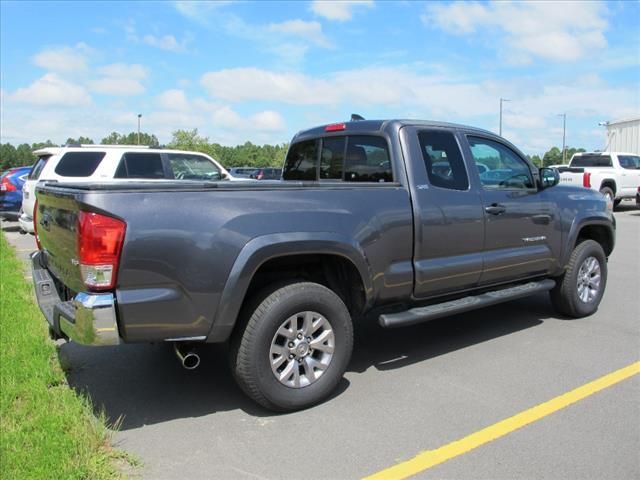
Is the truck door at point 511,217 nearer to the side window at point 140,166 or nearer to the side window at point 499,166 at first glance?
the side window at point 499,166

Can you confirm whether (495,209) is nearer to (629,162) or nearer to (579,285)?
(579,285)

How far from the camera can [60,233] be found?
366 centimetres

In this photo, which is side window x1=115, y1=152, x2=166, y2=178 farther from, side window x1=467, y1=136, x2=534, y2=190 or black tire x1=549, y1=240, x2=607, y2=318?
black tire x1=549, y1=240, x2=607, y2=318

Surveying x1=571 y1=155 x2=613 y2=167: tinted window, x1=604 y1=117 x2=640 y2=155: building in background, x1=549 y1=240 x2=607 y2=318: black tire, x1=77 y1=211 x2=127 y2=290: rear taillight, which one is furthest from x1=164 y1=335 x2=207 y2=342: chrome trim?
x1=604 y1=117 x2=640 y2=155: building in background

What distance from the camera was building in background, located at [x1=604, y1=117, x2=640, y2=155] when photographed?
2838cm

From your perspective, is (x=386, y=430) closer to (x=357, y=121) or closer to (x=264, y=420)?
(x=264, y=420)

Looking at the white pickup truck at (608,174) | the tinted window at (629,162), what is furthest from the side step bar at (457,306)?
the tinted window at (629,162)

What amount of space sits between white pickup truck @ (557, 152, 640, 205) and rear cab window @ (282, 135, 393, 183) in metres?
15.4

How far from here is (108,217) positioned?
10.3 feet

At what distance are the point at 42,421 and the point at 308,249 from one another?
189 cm

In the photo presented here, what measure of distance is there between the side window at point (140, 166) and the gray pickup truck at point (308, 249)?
5739 millimetres

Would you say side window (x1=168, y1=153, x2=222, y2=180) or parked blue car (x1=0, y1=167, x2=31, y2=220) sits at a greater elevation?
side window (x1=168, y1=153, x2=222, y2=180)

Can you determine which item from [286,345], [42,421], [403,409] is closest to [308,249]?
[286,345]

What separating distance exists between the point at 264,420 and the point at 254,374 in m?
0.36
